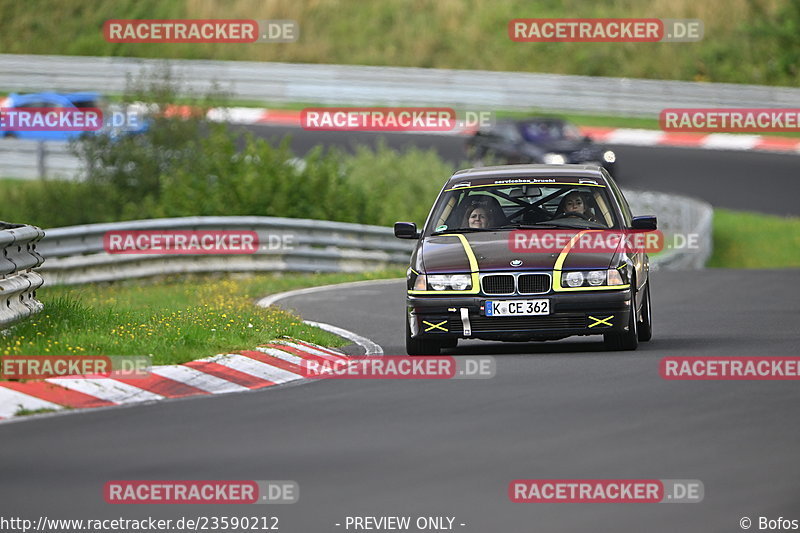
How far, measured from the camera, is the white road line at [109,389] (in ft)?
36.6

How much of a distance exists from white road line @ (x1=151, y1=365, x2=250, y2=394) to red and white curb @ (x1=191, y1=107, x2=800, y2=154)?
91.5ft

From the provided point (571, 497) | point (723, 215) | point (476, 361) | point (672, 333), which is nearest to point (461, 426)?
point (571, 497)

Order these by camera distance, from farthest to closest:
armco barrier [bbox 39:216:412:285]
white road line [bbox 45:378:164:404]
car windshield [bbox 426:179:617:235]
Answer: armco barrier [bbox 39:216:412:285], car windshield [bbox 426:179:617:235], white road line [bbox 45:378:164:404]

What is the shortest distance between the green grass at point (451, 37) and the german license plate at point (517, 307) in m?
36.2

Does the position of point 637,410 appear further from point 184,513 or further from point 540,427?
point 184,513

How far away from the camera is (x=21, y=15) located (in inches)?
2184

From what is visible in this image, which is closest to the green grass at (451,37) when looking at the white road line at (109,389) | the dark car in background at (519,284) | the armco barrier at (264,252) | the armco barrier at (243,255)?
the armco barrier at (264,252)

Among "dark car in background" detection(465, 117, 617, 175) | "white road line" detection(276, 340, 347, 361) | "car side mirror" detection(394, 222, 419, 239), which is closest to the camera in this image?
"white road line" detection(276, 340, 347, 361)

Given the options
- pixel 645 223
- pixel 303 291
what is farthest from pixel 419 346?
pixel 303 291

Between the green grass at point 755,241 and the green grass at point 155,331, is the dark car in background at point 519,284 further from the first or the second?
the green grass at point 755,241

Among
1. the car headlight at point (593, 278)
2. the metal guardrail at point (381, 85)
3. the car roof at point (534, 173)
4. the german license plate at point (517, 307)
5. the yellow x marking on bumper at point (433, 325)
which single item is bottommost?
the yellow x marking on bumper at point (433, 325)

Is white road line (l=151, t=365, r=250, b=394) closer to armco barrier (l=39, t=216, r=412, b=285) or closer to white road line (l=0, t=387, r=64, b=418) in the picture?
white road line (l=0, t=387, r=64, b=418)

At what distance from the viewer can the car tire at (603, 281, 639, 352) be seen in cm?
1355

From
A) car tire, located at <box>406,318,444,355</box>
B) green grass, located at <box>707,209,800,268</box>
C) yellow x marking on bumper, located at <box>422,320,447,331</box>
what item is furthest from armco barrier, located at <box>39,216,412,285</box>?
yellow x marking on bumper, located at <box>422,320,447,331</box>
